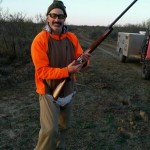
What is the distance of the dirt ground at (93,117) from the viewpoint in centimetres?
589

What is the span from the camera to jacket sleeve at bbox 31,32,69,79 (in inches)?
157

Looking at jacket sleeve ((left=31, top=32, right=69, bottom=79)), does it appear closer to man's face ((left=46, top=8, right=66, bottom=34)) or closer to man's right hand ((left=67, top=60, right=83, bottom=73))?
man's right hand ((left=67, top=60, right=83, bottom=73))

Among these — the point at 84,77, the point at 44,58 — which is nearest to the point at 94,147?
the point at 44,58

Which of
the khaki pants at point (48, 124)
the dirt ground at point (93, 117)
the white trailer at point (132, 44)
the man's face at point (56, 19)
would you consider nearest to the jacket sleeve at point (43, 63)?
the man's face at point (56, 19)

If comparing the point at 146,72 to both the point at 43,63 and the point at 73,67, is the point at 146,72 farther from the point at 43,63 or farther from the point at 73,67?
the point at 43,63

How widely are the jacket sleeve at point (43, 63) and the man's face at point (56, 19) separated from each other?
0.19m

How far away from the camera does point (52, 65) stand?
163 inches

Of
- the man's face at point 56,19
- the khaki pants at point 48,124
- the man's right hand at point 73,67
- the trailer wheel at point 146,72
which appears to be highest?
the man's face at point 56,19

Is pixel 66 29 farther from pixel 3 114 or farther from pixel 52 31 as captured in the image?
pixel 3 114

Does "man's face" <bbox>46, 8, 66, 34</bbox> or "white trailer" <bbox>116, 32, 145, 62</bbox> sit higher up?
"man's face" <bbox>46, 8, 66, 34</bbox>

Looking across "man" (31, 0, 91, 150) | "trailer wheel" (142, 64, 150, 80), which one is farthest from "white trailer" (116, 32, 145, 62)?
"man" (31, 0, 91, 150)

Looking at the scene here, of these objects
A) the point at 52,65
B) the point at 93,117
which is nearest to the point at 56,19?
the point at 52,65

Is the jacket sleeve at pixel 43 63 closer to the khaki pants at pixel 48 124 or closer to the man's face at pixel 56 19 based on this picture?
the man's face at pixel 56 19

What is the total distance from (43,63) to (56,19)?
58 centimetres
